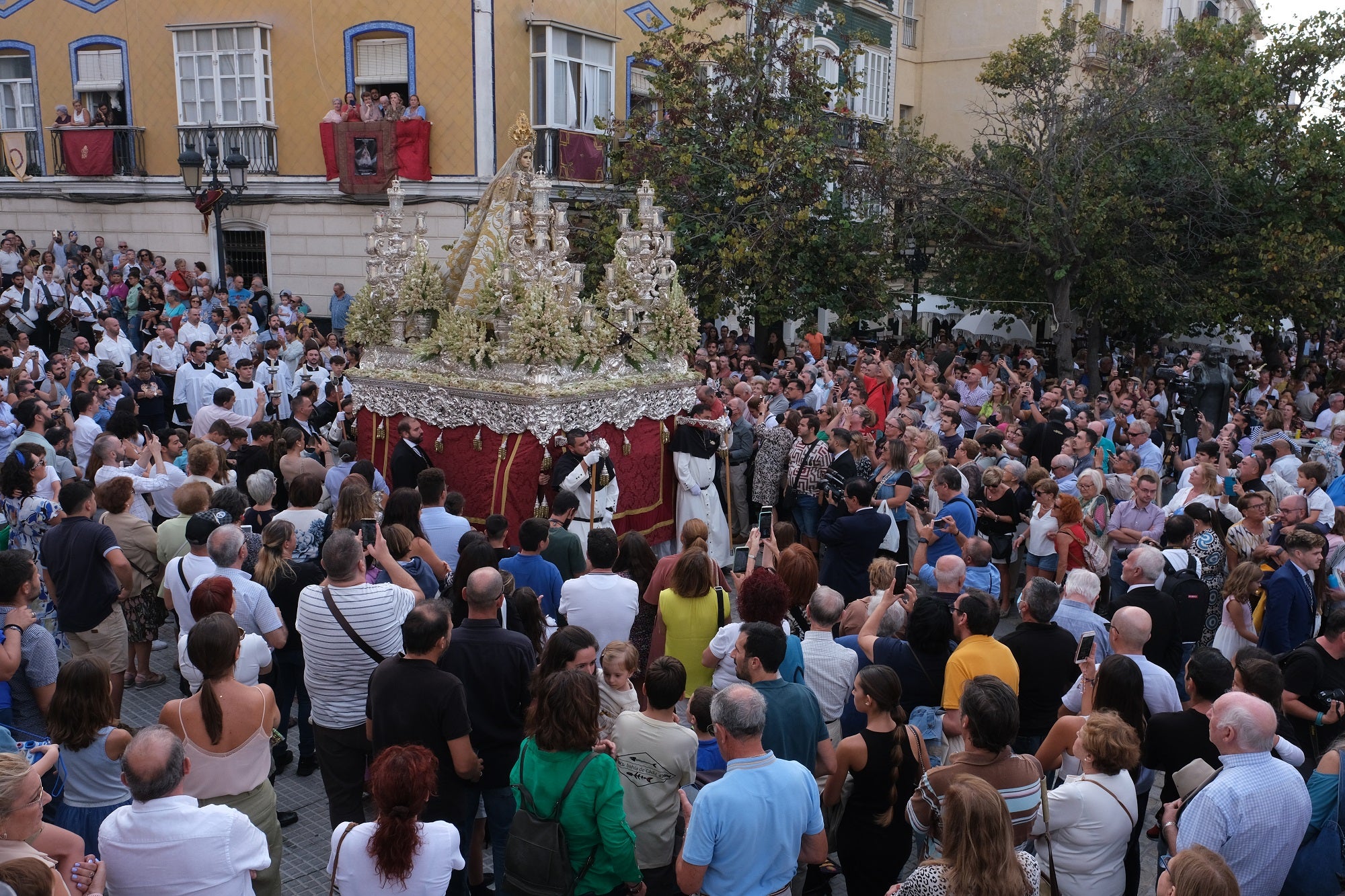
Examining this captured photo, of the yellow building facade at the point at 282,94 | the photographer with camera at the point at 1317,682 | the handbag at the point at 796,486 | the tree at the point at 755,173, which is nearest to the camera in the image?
the photographer with camera at the point at 1317,682

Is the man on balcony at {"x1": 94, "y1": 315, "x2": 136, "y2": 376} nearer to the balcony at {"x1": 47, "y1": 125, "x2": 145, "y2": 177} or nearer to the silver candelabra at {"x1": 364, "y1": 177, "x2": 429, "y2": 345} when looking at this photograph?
the silver candelabra at {"x1": 364, "y1": 177, "x2": 429, "y2": 345}

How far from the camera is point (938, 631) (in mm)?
5227

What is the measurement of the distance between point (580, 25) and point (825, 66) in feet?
33.6

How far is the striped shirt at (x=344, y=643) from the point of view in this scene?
507 cm

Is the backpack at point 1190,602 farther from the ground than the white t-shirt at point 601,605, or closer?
closer

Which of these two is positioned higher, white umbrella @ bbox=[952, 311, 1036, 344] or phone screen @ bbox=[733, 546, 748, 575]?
white umbrella @ bbox=[952, 311, 1036, 344]

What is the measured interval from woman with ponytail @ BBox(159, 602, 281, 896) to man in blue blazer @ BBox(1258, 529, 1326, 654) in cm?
549

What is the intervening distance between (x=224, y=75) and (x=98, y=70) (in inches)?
121

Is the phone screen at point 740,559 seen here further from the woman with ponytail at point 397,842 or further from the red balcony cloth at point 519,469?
the woman with ponytail at point 397,842

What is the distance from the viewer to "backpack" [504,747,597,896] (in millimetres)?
3953

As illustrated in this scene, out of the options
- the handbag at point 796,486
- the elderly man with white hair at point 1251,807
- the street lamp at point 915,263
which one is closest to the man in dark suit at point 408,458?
the handbag at point 796,486

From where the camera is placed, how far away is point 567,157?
768 inches

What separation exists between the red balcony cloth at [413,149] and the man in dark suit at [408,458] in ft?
34.5

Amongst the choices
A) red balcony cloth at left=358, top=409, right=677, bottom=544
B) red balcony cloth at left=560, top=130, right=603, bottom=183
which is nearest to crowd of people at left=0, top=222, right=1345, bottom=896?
red balcony cloth at left=358, top=409, right=677, bottom=544
